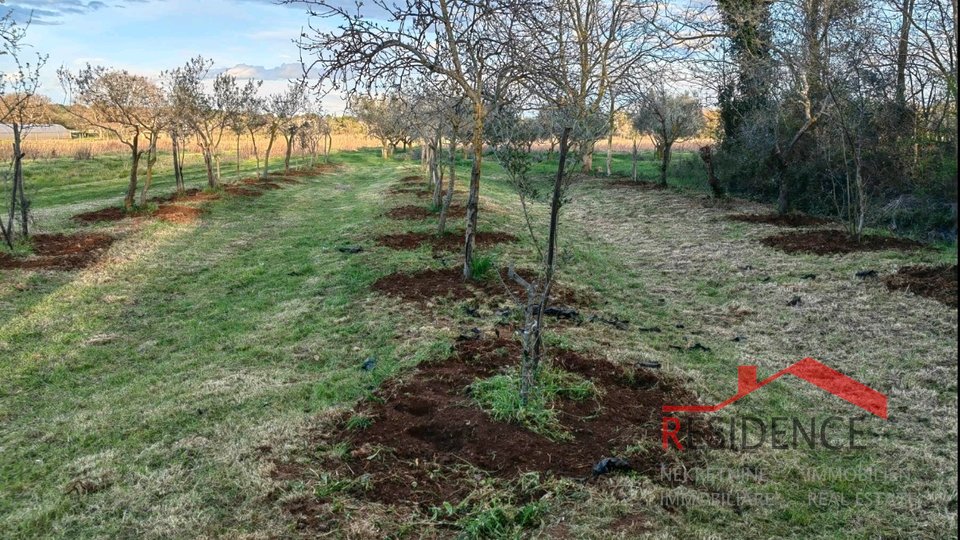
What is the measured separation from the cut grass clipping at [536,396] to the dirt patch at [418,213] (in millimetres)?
10722

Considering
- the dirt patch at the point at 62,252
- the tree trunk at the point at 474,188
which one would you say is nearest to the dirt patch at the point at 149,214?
the dirt patch at the point at 62,252

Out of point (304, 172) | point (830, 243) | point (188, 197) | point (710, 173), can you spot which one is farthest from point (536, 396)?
point (304, 172)

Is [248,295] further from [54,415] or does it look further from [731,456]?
[731,456]

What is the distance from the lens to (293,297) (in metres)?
9.30

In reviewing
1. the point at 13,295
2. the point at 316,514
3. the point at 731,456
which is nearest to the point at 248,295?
the point at 13,295

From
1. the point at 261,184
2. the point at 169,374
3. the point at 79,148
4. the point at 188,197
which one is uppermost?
the point at 79,148

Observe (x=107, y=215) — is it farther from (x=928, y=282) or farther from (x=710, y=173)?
(x=928, y=282)

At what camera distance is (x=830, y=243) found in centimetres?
1188

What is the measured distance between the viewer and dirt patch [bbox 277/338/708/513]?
3.94 m

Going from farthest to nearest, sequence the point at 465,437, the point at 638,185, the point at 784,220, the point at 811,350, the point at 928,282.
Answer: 1. the point at 638,185
2. the point at 784,220
3. the point at 928,282
4. the point at 811,350
5. the point at 465,437

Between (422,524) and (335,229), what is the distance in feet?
41.2

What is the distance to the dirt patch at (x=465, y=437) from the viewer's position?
394 centimetres

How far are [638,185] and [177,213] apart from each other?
1792 centimetres

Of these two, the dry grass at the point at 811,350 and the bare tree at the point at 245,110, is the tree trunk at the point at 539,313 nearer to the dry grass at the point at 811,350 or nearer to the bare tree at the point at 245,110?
the dry grass at the point at 811,350
